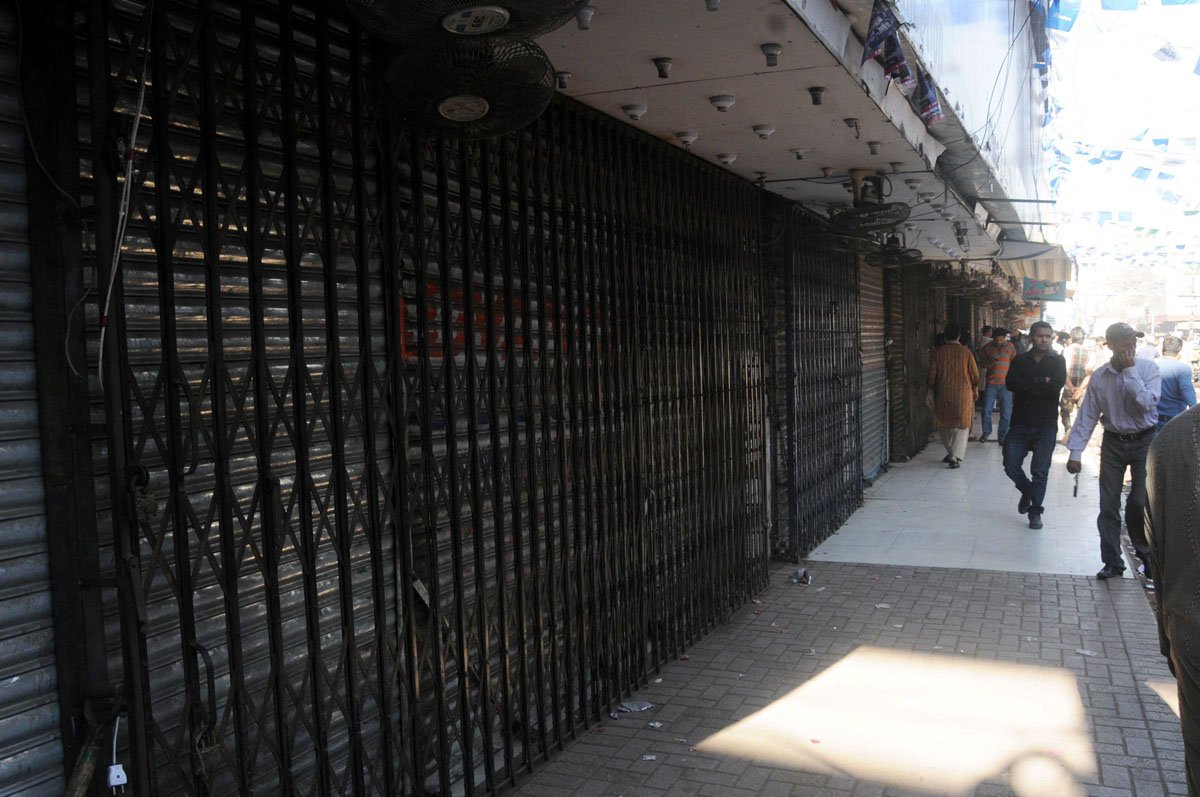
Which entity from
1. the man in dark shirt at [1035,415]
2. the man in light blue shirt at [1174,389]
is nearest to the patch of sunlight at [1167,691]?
the man in light blue shirt at [1174,389]

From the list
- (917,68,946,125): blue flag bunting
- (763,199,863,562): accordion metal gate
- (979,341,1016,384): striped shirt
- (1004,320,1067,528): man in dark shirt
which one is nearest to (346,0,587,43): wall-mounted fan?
(917,68,946,125): blue flag bunting

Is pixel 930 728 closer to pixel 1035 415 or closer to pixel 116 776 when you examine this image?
pixel 116 776

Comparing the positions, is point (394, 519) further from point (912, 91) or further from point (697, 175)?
point (912, 91)

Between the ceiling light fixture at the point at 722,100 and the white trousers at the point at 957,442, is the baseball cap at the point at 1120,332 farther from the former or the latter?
the white trousers at the point at 957,442

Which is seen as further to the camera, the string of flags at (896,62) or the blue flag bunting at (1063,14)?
the blue flag bunting at (1063,14)

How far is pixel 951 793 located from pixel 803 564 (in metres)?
4.80

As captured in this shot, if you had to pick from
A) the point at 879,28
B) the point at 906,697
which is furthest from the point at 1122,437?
the point at 879,28

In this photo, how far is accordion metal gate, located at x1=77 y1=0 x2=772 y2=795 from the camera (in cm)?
292

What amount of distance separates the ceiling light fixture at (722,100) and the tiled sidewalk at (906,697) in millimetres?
3570

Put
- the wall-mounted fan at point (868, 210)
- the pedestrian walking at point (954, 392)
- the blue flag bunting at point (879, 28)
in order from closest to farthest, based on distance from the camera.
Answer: the blue flag bunting at point (879, 28) < the wall-mounted fan at point (868, 210) < the pedestrian walking at point (954, 392)

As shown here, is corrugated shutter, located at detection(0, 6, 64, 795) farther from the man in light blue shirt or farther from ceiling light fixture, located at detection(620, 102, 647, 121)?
the man in light blue shirt

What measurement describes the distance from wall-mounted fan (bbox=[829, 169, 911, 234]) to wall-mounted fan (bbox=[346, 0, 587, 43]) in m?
5.22

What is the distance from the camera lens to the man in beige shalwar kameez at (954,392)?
49.5 ft

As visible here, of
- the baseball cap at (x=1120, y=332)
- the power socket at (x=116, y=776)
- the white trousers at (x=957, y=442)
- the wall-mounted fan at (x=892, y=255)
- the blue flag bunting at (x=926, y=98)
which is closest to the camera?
the power socket at (x=116, y=776)
